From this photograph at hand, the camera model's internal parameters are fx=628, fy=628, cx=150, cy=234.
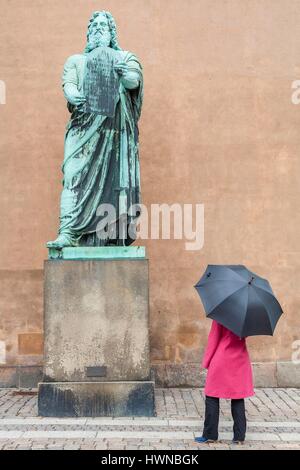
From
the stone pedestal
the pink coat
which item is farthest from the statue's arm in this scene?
the pink coat

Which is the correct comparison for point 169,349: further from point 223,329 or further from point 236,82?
point 236,82

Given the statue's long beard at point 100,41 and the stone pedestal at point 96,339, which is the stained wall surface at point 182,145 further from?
the stone pedestal at point 96,339

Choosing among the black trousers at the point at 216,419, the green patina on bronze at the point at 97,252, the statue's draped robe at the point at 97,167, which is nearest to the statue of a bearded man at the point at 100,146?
the statue's draped robe at the point at 97,167

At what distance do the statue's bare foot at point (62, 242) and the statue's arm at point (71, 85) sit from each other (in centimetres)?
131

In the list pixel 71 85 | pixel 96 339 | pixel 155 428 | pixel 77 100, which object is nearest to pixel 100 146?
pixel 77 100

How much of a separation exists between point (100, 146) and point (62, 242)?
1.04m

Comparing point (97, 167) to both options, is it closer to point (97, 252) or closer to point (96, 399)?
point (97, 252)

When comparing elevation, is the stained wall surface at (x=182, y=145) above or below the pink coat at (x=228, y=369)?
above

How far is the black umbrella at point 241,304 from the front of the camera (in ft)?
15.5

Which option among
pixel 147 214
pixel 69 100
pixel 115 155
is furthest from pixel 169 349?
pixel 69 100

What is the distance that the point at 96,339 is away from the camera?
5.96 meters

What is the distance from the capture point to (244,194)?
797 centimetres

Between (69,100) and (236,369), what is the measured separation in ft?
10.1

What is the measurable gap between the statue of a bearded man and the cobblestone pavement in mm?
1714
